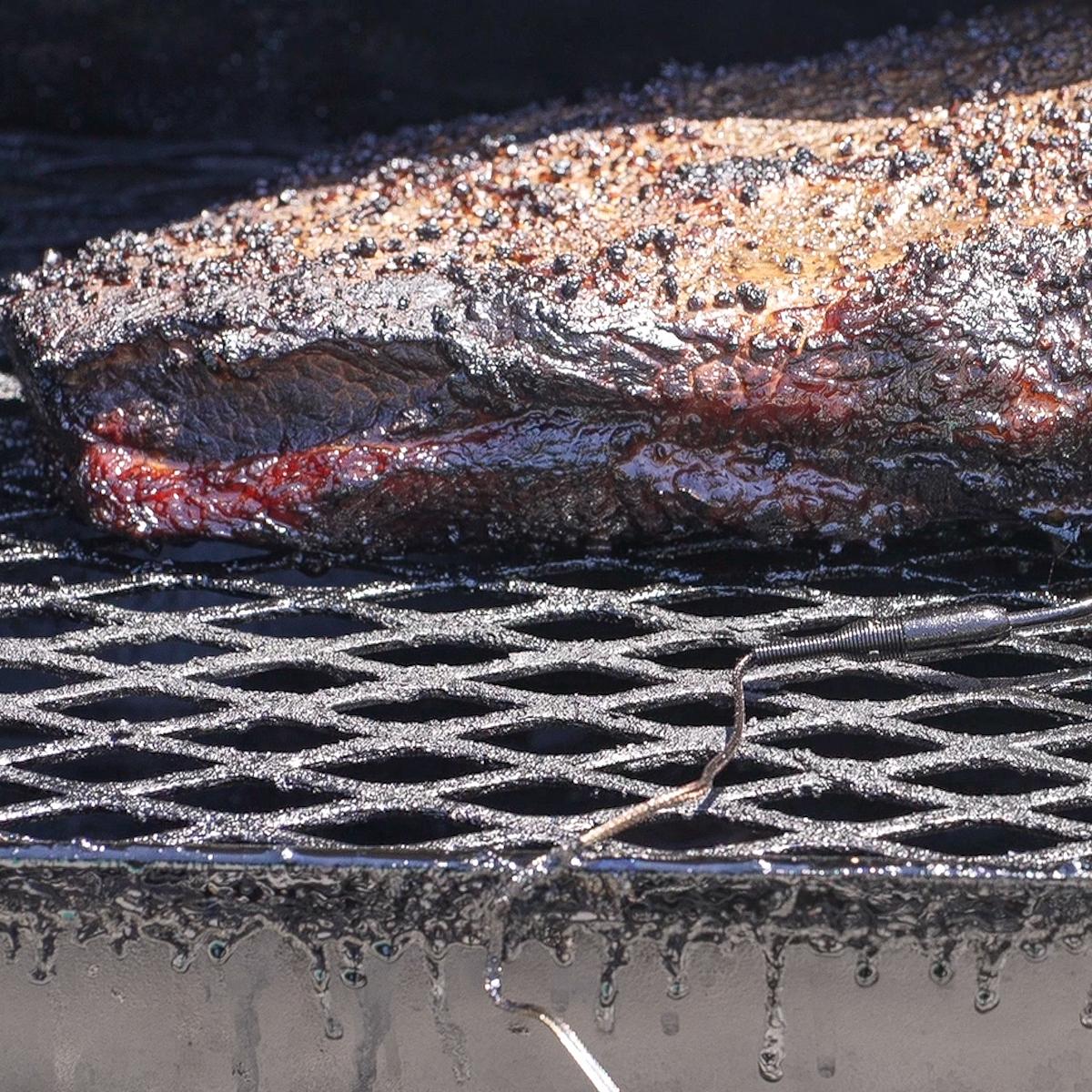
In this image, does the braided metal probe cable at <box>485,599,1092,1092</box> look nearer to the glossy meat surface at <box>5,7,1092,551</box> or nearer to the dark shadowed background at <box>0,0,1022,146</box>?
the glossy meat surface at <box>5,7,1092,551</box>

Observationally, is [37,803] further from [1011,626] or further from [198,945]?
[1011,626]

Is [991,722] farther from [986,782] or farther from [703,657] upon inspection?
[703,657]

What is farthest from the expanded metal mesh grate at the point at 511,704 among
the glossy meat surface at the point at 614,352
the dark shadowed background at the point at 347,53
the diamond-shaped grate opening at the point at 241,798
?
the dark shadowed background at the point at 347,53

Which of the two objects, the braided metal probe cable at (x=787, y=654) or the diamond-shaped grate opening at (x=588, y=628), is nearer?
the braided metal probe cable at (x=787, y=654)

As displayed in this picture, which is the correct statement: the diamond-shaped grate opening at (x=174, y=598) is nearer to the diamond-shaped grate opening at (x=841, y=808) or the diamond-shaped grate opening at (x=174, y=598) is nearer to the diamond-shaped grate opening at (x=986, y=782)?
the diamond-shaped grate opening at (x=841, y=808)

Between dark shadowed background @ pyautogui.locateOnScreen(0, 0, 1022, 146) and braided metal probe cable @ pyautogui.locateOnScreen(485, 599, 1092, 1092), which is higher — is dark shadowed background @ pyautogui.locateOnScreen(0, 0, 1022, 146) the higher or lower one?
the higher one

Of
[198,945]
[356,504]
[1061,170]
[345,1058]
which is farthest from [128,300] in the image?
[1061,170]

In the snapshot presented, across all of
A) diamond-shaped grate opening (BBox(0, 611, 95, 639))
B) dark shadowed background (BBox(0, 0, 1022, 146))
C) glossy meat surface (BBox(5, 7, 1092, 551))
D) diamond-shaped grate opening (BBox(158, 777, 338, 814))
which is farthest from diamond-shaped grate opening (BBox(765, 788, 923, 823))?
dark shadowed background (BBox(0, 0, 1022, 146))
